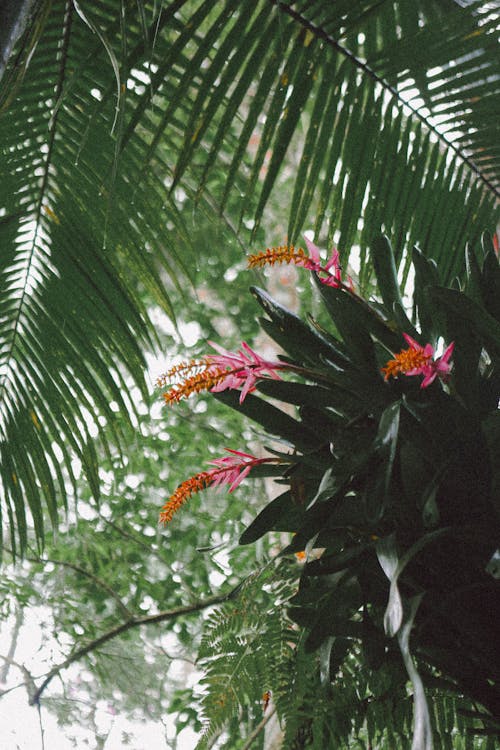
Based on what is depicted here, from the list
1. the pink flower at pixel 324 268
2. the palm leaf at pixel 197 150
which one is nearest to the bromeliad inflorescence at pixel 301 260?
the pink flower at pixel 324 268

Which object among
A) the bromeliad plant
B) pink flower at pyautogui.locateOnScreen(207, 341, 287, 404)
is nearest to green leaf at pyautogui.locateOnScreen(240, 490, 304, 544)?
the bromeliad plant

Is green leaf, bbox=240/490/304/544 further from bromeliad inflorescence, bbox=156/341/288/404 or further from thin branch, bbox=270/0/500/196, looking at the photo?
thin branch, bbox=270/0/500/196

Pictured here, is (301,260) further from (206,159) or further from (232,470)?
(206,159)

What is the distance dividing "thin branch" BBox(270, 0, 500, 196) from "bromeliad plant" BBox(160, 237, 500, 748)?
334 mm

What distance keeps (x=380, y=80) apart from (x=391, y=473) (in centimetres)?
59

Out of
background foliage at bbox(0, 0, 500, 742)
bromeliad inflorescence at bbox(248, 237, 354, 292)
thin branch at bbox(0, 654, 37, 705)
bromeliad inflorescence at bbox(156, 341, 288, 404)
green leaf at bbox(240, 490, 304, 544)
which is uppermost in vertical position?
background foliage at bbox(0, 0, 500, 742)

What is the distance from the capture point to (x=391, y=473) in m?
0.57

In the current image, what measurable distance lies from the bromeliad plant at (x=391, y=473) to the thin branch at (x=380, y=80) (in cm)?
33

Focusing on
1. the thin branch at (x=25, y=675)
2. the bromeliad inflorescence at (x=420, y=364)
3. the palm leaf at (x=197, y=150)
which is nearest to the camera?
the bromeliad inflorescence at (x=420, y=364)

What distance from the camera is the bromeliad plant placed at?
563 millimetres

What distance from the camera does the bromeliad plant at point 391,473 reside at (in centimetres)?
56

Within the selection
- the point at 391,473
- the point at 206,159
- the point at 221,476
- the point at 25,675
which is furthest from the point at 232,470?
the point at 25,675

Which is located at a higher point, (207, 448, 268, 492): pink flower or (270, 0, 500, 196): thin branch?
(270, 0, 500, 196): thin branch

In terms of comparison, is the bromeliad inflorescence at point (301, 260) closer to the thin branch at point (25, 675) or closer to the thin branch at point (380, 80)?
the thin branch at point (380, 80)
